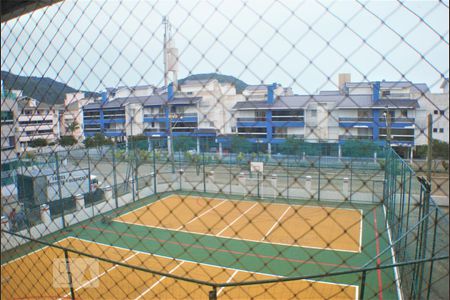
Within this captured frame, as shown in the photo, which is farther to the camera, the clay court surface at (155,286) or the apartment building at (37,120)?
the clay court surface at (155,286)

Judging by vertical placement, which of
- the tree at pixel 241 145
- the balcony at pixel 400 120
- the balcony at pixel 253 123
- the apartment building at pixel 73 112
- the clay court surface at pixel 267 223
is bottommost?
the clay court surface at pixel 267 223

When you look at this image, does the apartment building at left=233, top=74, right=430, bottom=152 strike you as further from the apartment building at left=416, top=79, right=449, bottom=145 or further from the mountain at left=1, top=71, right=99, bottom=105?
the mountain at left=1, top=71, right=99, bottom=105

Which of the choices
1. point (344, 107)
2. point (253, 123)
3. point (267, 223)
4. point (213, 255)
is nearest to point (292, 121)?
point (253, 123)

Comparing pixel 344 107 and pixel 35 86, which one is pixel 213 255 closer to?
pixel 344 107

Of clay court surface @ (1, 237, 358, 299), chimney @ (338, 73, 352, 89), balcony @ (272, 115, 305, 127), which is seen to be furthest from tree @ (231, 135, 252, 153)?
chimney @ (338, 73, 352, 89)

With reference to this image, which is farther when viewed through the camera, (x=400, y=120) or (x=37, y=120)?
(x=400, y=120)

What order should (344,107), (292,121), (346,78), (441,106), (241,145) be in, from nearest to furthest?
1. (441,106)
2. (346,78)
3. (292,121)
4. (344,107)
5. (241,145)

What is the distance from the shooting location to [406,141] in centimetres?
482

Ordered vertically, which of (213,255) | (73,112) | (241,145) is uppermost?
(73,112)

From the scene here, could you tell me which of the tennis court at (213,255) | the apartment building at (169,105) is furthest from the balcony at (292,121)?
the tennis court at (213,255)

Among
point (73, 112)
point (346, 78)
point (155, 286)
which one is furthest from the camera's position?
point (155, 286)

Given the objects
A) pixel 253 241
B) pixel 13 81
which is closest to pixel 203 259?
pixel 253 241

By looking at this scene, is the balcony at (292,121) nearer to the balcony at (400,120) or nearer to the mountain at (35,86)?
the balcony at (400,120)

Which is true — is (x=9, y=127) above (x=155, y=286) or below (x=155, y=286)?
above
